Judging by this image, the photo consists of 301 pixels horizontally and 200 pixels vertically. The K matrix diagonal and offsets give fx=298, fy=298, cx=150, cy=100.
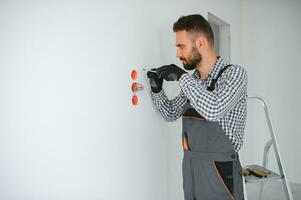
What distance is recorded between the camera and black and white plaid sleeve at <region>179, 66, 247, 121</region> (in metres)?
1.31

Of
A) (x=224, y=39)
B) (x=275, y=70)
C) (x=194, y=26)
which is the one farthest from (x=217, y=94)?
(x=275, y=70)

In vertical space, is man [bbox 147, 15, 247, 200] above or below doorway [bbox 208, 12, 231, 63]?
below

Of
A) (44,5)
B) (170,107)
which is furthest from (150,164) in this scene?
(44,5)

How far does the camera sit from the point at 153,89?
162 cm

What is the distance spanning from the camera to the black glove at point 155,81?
5.17 feet

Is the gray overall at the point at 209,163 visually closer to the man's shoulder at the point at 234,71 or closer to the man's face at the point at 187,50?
the man's shoulder at the point at 234,71

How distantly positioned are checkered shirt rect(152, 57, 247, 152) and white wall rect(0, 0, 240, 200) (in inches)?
11.6


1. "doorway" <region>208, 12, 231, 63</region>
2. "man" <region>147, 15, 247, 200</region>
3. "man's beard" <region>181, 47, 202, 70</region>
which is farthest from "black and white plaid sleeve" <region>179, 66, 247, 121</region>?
"doorway" <region>208, 12, 231, 63</region>

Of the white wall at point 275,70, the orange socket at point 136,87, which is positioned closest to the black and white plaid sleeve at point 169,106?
the orange socket at point 136,87

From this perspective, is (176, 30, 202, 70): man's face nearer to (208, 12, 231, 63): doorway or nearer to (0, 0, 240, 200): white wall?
(0, 0, 240, 200): white wall

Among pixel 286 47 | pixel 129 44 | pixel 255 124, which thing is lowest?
pixel 255 124

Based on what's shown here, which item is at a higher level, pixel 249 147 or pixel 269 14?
pixel 269 14

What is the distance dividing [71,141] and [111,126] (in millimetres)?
247

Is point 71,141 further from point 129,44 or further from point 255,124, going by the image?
point 255,124
